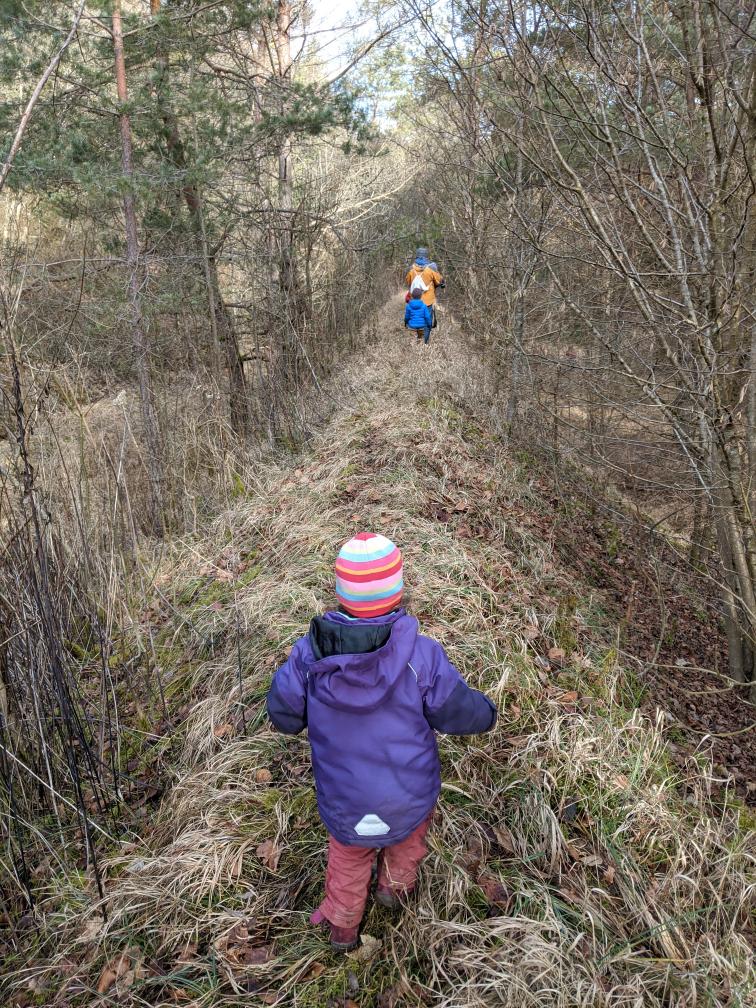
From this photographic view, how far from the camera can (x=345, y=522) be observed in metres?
4.66

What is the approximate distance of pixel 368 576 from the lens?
1.84 metres

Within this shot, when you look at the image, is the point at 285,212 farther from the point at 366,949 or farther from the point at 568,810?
the point at 366,949

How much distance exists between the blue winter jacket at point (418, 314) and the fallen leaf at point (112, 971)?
35.0ft

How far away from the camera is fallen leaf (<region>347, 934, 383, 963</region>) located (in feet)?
6.63

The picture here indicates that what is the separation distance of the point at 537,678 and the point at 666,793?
727 millimetres

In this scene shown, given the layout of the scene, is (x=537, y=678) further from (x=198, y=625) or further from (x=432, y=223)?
(x=432, y=223)

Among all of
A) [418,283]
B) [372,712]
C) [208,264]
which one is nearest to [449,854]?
[372,712]

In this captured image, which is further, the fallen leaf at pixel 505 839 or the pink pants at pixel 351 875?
the fallen leaf at pixel 505 839

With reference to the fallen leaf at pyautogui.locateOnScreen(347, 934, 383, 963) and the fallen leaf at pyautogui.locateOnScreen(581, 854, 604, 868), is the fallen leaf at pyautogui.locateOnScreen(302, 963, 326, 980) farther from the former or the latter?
the fallen leaf at pyautogui.locateOnScreen(581, 854, 604, 868)

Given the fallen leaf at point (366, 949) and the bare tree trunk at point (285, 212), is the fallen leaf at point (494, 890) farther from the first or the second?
the bare tree trunk at point (285, 212)

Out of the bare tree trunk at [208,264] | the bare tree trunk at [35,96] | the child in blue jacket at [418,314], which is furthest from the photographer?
the child in blue jacket at [418,314]

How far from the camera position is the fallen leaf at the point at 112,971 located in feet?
6.46

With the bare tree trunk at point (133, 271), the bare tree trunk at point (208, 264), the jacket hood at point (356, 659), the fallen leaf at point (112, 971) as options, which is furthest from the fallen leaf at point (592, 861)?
the bare tree trunk at point (208, 264)

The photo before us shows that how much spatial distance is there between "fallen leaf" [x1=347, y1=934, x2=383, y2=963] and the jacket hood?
86 centimetres
